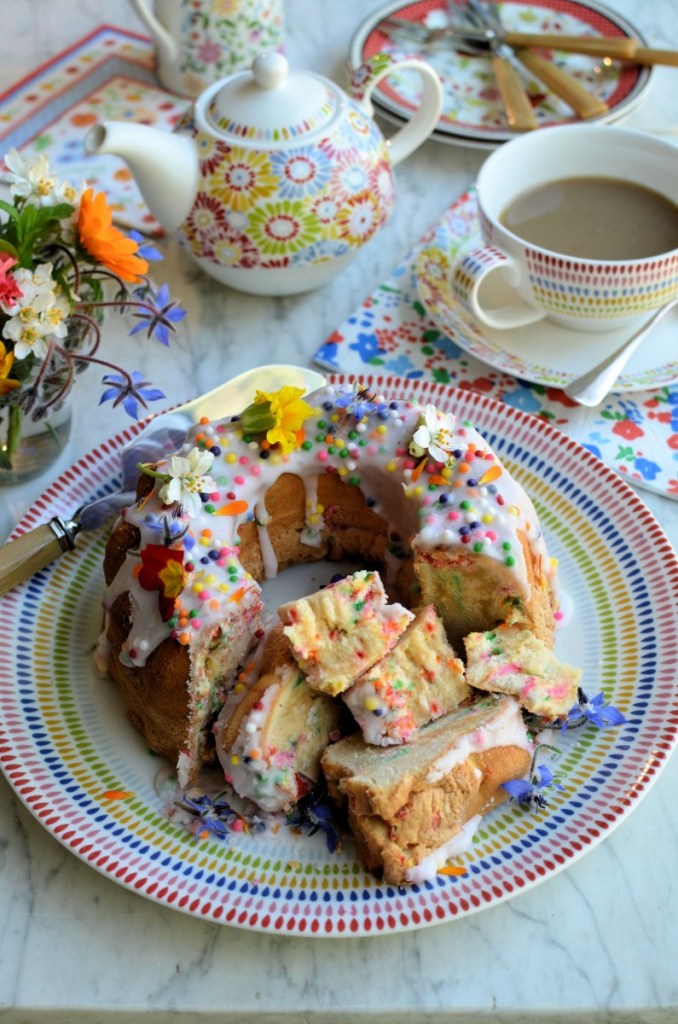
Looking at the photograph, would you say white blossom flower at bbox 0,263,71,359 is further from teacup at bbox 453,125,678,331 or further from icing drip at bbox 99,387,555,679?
teacup at bbox 453,125,678,331

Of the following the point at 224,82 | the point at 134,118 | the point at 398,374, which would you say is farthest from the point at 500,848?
the point at 134,118

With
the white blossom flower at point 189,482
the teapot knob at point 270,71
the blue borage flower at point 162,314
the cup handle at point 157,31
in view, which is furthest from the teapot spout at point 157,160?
the white blossom flower at point 189,482

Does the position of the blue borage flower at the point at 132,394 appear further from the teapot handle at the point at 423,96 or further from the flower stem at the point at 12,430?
the teapot handle at the point at 423,96

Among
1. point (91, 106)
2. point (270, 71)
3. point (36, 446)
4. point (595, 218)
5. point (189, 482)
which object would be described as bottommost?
point (36, 446)

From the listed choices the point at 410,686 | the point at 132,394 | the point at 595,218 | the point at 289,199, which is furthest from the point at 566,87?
the point at 410,686

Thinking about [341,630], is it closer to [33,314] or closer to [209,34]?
[33,314]
